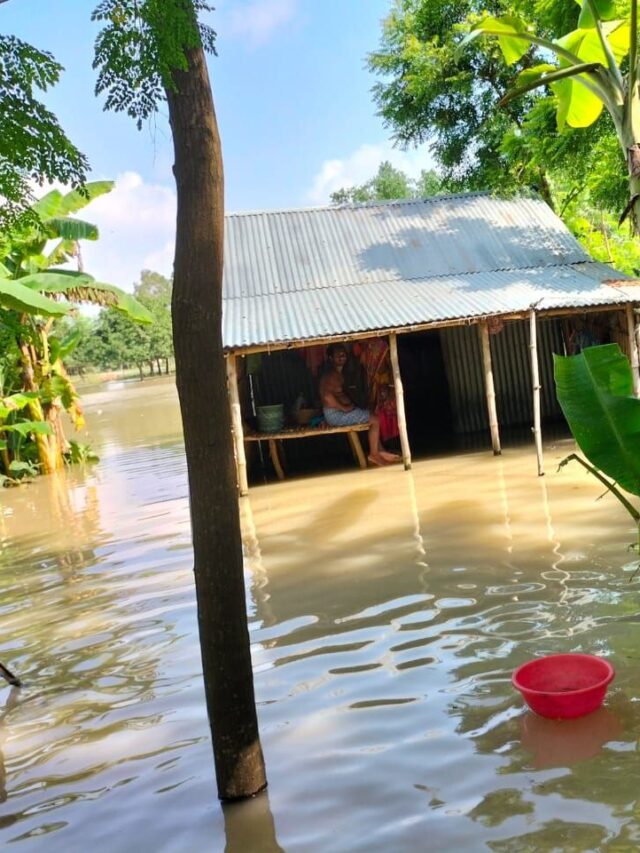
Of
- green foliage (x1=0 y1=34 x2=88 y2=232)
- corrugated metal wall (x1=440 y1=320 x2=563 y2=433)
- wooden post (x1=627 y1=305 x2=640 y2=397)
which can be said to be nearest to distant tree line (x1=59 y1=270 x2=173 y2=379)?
corrugated metal wall (x1=440 y1=320 x2=563 y2=433)

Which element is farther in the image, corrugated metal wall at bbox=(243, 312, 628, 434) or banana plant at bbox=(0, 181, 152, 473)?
corrugated metal wall at bbox=(243, 312, 628, 434)

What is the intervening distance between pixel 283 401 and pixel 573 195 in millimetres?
10994

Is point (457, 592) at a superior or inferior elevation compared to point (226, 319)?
inferior

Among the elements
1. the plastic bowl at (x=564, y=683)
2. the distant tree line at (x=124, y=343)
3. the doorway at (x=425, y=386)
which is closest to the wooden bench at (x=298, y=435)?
the doorway at (x=425, y=386)

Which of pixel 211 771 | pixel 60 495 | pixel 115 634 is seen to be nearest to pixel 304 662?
pixel 211 771

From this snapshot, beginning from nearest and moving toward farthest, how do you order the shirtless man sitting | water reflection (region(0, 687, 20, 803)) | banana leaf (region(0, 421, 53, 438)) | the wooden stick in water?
water reflection (region(0, 687, 20, 803)), the wooden stick in water, the shirtless man sitting, banana leaf (region(0, 421, 53, 438))

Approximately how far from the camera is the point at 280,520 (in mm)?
9039

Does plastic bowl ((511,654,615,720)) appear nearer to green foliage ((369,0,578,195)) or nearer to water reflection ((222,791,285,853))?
water reflection ((222,791,285,853))

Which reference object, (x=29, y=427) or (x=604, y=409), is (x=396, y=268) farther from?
(x=604, y=409)

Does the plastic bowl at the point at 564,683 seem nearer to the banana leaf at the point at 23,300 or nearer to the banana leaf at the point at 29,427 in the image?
the banana leaf at the point at 23,300

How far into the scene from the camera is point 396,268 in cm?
1327

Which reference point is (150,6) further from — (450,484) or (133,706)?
(450,484)

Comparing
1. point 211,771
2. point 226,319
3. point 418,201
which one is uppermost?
point 418,201

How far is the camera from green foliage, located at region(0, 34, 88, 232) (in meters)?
2.80
